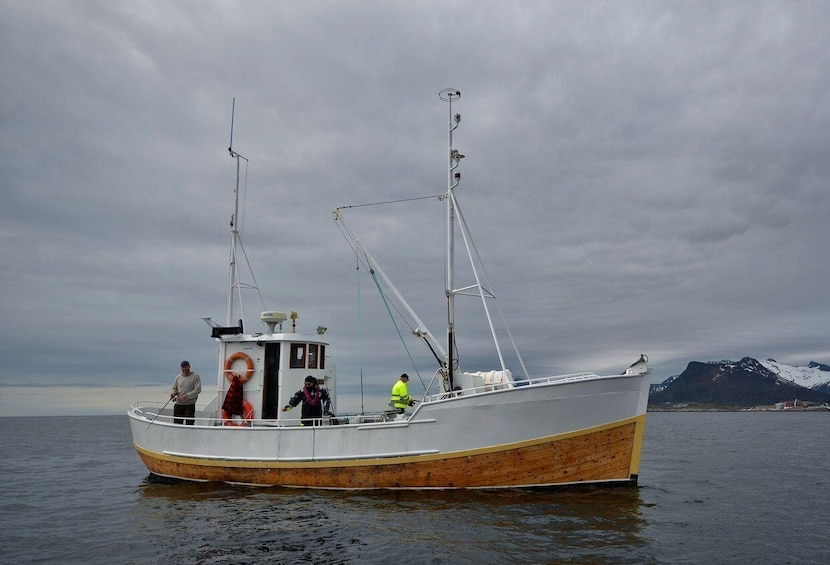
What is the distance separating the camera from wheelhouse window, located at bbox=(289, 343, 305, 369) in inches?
650

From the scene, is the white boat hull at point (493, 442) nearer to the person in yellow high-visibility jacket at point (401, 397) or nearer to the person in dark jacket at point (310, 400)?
the person in dark jacket at point (310, 400)

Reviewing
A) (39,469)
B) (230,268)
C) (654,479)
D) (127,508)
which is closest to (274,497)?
(127,508)

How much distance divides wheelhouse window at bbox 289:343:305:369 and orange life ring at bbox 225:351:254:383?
4.14ft

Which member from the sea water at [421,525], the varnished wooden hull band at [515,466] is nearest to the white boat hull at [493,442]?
the varnished wooden hull band at [515,466]

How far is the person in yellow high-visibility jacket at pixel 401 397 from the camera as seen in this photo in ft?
49.9

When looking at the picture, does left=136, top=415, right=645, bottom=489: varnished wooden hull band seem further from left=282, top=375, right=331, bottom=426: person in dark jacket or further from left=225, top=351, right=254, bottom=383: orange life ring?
left=225, top=351, right=254, bottom=383: orange life ring

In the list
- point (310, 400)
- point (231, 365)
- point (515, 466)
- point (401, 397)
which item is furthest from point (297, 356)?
point (515, 466)

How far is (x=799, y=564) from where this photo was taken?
913 cm

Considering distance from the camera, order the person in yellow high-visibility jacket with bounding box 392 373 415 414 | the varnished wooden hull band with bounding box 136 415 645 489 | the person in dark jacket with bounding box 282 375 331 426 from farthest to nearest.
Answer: the person in yellow high-visibility jacket with bounding box 392 373 415 414, the person in dark jacket with bounding box 282 375 331 426, the varnished wooden hull band with bounding box 136 415 645 489

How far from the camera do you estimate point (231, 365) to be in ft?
55.4

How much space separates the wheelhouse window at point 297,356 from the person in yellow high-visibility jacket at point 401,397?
3.04 m

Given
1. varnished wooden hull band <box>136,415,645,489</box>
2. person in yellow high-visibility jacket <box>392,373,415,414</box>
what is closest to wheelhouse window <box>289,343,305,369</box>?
person in yellow high-visibility jacket <box>392,373,415,414</box>

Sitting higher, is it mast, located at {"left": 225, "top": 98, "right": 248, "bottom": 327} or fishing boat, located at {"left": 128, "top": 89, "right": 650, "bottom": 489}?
mast, located at {"left": 225, "top": 98, "right": 248, "bottom": 327}

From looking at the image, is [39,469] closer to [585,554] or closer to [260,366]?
[260,366]
